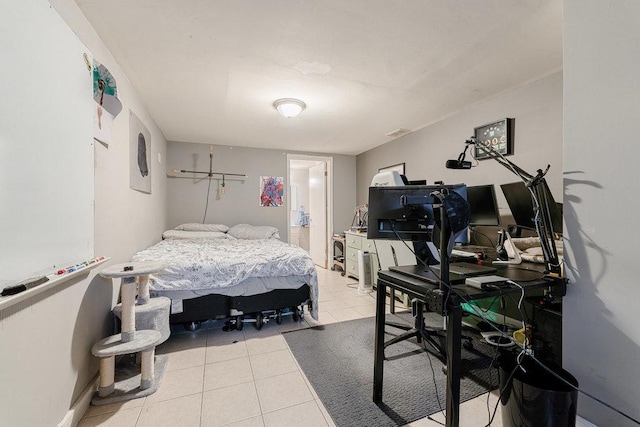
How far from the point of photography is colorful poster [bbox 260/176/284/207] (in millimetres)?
4816

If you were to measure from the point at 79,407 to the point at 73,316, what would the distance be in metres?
0.51

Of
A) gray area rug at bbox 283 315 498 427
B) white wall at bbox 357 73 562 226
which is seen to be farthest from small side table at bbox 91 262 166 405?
white wall at bbox 357 73 562 226

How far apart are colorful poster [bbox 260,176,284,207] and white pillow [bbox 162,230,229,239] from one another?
1069 millimetres

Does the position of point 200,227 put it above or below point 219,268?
above

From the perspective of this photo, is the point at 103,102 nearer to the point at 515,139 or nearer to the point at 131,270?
the point at 131,270

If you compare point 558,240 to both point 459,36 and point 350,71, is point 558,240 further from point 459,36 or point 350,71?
point 350,71

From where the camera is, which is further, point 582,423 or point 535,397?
point 582,423

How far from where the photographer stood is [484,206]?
96.8 inches

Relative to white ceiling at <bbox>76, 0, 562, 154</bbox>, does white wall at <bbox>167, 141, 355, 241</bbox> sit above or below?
below

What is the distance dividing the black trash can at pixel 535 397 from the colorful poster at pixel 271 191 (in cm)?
408

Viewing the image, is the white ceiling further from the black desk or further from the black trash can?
the black trash can

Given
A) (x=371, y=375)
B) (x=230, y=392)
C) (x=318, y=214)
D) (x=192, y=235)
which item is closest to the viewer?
(x=230, y=392)

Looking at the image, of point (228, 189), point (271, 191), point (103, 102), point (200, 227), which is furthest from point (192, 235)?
point (103, 102)

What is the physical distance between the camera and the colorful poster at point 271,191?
4816 mm
